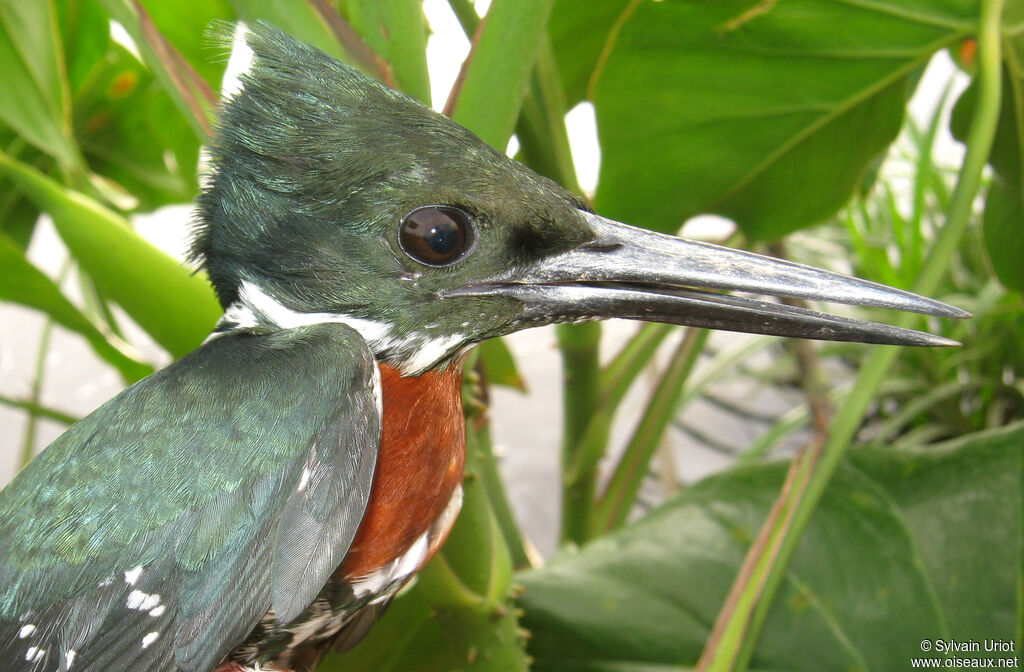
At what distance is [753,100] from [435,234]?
55cm

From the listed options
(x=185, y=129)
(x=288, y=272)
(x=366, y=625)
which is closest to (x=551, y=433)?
Result: (x=185, y=129)

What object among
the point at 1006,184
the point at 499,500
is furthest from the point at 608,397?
the point at 1006,184

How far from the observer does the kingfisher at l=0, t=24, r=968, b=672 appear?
0.43 metres

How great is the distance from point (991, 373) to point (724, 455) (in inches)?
29.3

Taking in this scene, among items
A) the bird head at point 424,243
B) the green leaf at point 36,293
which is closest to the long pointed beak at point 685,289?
the bird head at point 424,243

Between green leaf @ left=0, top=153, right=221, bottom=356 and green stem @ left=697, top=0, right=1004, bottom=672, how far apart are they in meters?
0.46

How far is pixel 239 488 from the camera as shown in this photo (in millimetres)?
440

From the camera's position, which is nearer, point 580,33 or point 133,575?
point 133,575

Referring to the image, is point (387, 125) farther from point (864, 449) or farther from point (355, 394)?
point (864, 449)

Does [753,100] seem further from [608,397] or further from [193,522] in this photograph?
[193,522]

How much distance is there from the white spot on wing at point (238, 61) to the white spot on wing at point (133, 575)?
0.89ft

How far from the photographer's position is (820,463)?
690mm

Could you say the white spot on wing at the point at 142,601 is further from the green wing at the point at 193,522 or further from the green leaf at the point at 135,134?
the green leaf at the point at 135,134

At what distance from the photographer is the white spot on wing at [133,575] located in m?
0.43
